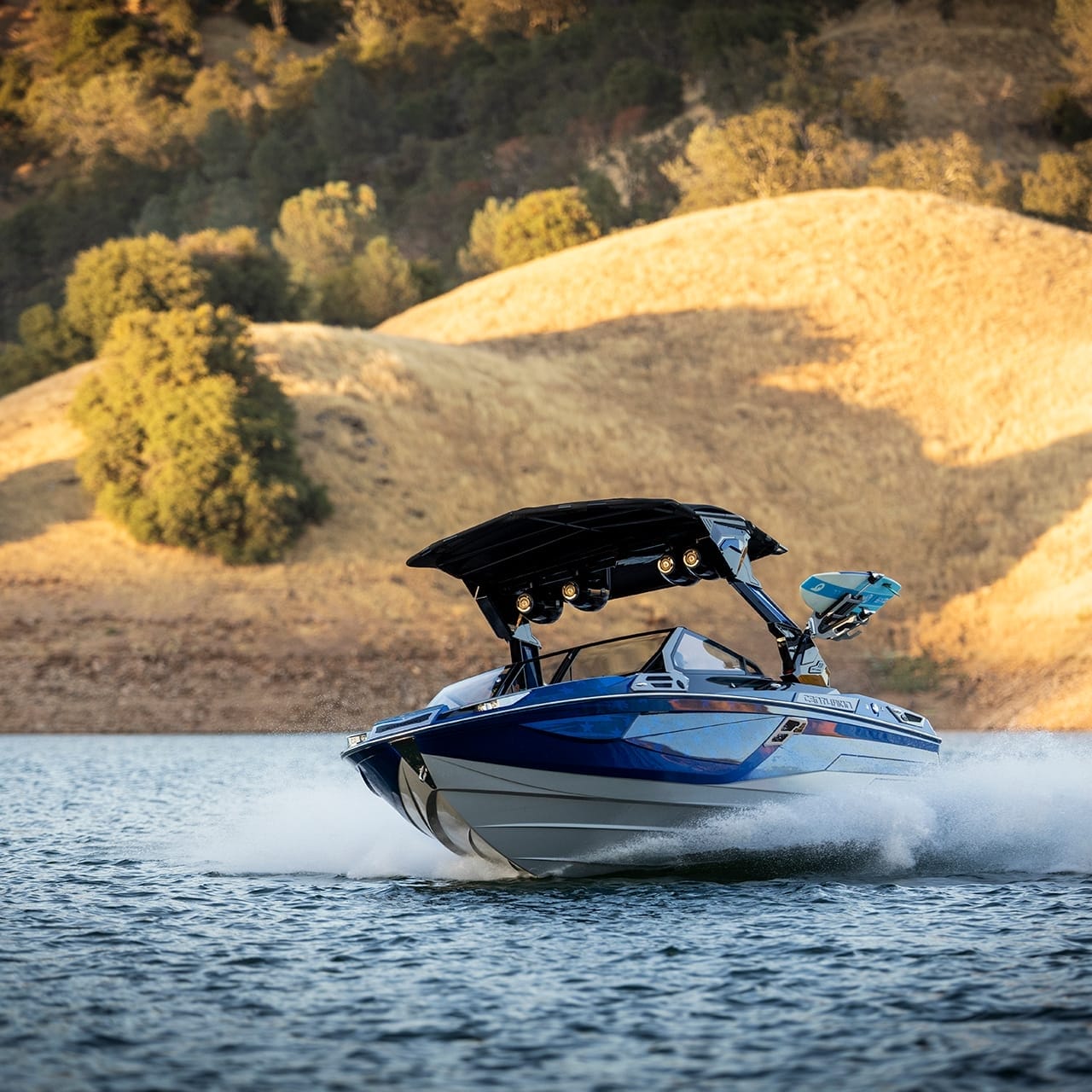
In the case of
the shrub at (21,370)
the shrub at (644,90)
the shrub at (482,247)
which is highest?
the shrub at (644,90)

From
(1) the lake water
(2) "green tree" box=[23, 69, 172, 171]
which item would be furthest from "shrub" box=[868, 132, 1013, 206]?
(1) the lake water

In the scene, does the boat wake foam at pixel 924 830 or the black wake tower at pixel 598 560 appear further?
the black wake tower at pixel 598 560

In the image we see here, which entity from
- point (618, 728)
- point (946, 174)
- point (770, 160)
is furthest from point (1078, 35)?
point (618, 728)

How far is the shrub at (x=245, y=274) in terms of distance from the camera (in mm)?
67812

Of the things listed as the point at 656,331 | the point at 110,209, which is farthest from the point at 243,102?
the point at 656,331

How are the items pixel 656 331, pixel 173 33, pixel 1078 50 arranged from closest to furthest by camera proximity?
1. pixel 656 331
2. pixel 1078 50
3. pixel 173 33

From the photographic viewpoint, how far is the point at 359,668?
150 ft

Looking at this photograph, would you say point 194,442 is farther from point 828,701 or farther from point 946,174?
point 946,174

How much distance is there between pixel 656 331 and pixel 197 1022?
2467 inches

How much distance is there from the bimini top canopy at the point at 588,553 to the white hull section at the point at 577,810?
7.55 feet

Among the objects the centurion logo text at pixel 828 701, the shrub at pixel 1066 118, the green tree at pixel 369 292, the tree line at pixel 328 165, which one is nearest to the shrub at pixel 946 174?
the tree line at pixel 328 165

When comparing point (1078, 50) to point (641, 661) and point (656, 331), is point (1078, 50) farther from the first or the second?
point (641, 661)

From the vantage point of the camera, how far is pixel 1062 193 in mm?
93312

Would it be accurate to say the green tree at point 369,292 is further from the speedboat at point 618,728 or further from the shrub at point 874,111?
the speedboat at point 618,728
